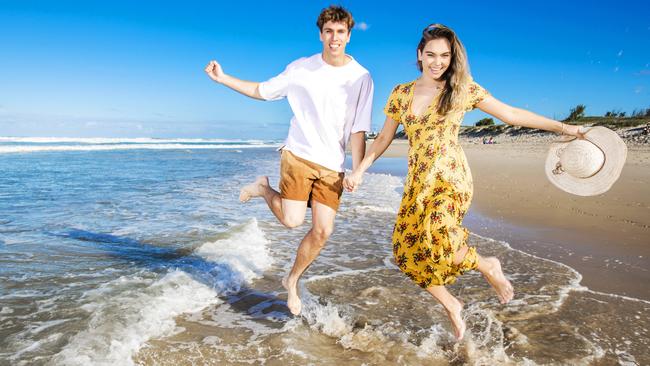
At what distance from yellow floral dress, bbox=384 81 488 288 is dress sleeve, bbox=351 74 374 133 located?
52cm

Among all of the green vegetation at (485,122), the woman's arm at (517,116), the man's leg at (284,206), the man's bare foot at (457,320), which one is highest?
the green vegetation at (485,122)

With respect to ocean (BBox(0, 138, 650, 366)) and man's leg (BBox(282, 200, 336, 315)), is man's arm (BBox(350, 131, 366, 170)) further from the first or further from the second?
ocean (BBox(0, 138, 650, 366))

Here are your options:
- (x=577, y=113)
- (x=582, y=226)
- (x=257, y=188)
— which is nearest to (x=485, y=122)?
(x=577, y=113)

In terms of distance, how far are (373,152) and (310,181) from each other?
0.64 meters

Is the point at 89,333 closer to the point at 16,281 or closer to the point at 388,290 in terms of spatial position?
the point at 16,281

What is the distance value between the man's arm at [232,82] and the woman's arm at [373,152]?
42.4 inches

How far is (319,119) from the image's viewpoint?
Result: 3791 mm

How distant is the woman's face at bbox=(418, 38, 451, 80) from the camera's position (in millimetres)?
3195

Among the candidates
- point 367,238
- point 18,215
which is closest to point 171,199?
point 18,215

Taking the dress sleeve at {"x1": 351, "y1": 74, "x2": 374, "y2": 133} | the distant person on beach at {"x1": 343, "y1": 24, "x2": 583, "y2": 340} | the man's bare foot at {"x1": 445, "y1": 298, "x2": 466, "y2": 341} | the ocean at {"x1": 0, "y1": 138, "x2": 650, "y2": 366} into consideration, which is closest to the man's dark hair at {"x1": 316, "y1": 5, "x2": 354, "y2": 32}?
the dress sleeve at {"x1": 351, "y1": 74, "x2": 374, "y2": 133}

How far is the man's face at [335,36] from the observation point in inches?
146

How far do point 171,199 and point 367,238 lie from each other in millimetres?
4877

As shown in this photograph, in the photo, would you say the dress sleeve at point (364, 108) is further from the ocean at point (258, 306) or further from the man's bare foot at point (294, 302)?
the ocean at point (258, 306)

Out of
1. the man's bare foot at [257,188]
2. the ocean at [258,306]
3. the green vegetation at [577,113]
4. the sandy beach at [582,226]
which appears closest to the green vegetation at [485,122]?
the green vegetation at [577,113]
